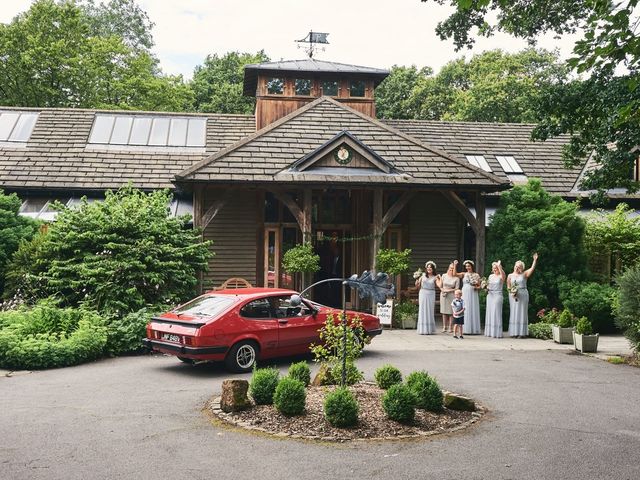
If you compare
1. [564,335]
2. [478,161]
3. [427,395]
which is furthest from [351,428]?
[478,161]

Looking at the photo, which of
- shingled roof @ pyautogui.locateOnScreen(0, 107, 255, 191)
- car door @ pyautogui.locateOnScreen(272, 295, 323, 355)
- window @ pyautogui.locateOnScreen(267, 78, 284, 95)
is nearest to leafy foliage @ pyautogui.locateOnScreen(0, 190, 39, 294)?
shingled roof @ pyautogui.locateOnScreen(0, 107, 255, 191)

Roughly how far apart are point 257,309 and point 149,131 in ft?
45.6

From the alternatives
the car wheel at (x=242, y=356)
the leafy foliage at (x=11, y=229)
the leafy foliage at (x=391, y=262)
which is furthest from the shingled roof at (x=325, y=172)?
the car wheel at (x=242, y=356)

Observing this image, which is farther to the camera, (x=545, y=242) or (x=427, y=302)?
(x=545, y=242)

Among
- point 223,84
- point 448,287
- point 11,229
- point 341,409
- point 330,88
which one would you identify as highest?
point 223,84

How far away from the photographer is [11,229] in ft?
54.2

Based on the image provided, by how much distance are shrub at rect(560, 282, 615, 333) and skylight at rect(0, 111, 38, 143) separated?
57.1 ft

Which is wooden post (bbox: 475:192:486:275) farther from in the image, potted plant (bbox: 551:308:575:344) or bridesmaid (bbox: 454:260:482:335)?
potted plant (bbox: 551:308:575:344)

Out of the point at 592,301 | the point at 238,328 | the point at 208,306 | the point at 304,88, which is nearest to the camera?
the point at 238,328

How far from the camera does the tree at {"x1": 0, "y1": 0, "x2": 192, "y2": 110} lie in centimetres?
3156

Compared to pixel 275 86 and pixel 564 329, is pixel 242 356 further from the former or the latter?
pixel 275 86

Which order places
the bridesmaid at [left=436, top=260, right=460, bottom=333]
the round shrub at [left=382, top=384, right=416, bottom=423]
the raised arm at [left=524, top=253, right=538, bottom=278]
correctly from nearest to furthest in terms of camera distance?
the round shrub at [left=382, top=384, right=416, bottom=423], the raised arm at [left=524, top=253, right=538, bottom=278], the bridesmaid at [left=436, top=260, right=460, bottom=333]

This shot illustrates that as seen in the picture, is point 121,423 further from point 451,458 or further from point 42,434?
point 451,458

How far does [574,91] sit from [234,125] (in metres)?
13.2
